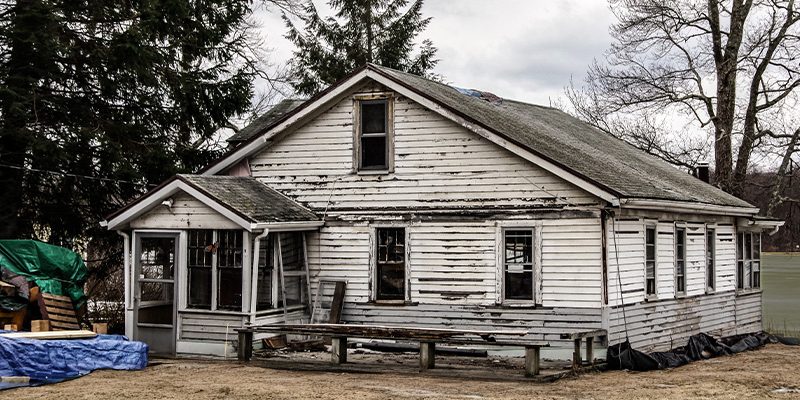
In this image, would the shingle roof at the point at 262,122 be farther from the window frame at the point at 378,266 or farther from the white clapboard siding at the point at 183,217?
the window frame at the point at 378,266

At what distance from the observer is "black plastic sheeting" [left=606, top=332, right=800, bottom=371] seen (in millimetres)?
18906

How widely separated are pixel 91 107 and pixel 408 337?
12.0 meters

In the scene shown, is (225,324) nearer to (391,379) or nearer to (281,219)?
(281,219)

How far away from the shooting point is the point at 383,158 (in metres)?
21.3

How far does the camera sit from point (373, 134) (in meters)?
21.3

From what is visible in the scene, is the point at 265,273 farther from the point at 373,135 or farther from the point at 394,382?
the point at 394,382

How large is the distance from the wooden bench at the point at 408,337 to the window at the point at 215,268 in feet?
3.67

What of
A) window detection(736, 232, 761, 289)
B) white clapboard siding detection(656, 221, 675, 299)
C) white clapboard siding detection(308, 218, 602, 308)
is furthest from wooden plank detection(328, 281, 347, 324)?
window detection(736, 232, 761, 289)

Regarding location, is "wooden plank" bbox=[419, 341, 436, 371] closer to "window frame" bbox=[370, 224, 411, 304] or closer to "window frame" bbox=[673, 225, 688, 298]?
"window frame" bbox=[370, 224, 411, 304]

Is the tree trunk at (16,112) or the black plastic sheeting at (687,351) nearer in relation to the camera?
the black plastic sheeting at (687,351)

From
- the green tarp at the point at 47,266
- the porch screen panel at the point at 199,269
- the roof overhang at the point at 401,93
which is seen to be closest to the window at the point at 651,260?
the roof overhang at the point at 401,93

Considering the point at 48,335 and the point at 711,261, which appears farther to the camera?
the point at 711,261

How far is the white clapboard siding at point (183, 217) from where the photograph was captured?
65.2 ft

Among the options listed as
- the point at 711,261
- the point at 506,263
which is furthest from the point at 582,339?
the point at 711,261
